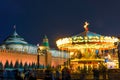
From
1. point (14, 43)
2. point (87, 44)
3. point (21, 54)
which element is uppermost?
point (14, 43)

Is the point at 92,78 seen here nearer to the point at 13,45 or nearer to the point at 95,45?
the point at 95,45

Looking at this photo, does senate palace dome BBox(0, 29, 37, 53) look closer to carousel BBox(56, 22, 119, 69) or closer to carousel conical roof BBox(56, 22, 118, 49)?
carousel BBox(56, 22, 119, 69)

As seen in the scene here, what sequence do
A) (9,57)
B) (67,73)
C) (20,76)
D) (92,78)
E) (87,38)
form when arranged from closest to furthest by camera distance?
1. (20,76)
2. (67,73)
3. (92,78)
4. (87,38)
5. (9,57)

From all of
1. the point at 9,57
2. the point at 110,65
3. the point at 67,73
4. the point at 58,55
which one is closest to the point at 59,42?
the point at 110,65

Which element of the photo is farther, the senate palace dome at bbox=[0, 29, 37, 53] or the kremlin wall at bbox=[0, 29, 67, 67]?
the senate palace dome at bbox=[0, 29, 37, 53]

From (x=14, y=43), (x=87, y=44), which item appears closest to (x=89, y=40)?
(x=87, y=44)

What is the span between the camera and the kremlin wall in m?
55.6

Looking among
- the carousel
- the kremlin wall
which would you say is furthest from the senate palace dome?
the carousel

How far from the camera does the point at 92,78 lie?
18.6m

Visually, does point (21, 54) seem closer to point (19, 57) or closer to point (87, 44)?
point (19, 57)

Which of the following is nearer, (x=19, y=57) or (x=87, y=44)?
(x=87, y=44)

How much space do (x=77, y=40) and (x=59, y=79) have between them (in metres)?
10.9

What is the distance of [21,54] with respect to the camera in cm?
6044

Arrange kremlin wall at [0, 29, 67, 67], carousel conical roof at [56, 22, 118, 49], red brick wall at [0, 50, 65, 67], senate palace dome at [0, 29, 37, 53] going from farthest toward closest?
senate palace dome at [0, 29, 37, 53] < kremlin wall at [0, 29, 67, 67] < red brick wall at [0, 50, 65, 67] < carousel conical roof at [56, 22, 118, 49]
